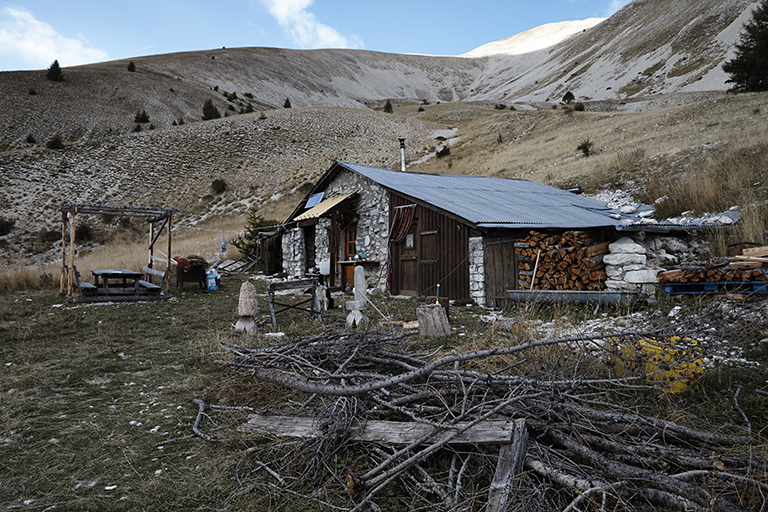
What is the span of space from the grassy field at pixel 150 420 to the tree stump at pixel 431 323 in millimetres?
244

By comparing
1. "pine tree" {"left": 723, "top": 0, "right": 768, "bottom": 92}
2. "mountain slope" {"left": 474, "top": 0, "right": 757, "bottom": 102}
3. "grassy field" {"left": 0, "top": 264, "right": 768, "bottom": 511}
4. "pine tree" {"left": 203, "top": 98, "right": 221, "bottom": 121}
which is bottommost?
"grassy field" {"left": 0, "top": 264, "right": 768, "bottom": 511}

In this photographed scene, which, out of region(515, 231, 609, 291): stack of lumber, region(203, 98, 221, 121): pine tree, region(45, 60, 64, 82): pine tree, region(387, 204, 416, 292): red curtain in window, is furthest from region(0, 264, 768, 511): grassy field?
region(45, 60, 64, 82): pine tree

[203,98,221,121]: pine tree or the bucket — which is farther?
[203,98,221,121]: pine tree

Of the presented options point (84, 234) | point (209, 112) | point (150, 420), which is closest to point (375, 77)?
point (209, 112)

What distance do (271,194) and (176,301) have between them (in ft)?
85.4

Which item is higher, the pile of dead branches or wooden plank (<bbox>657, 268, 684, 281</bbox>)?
wooden plank (<bbox>657, 268, 684, 281</bbox>)

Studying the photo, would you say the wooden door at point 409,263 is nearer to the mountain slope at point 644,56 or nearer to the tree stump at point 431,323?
the tree stump at point 431,323

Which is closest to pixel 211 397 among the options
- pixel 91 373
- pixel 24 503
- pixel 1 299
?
pixel 24 503

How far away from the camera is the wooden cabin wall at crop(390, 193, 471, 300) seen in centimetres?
1130

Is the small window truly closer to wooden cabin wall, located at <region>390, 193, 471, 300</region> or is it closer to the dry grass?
wooden cabin wall, located at <region>390, 193, 471, 300</region>

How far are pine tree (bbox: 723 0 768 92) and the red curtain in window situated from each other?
99.6 feet

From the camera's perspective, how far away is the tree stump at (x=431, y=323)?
658 centimetres

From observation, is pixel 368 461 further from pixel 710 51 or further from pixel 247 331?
pixel 710 51

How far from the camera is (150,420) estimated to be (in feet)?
13.6
